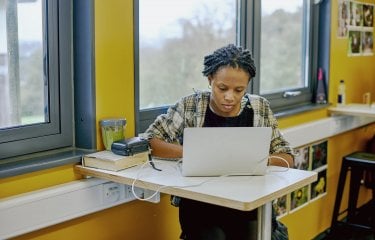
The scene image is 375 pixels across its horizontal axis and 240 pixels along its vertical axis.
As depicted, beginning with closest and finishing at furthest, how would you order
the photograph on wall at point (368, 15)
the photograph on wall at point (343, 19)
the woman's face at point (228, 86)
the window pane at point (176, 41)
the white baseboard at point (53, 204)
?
the white baseboard at point (53, 204) < the woman's face at point (228, 86) < the window pane at point (176, 41) < the photograph on wall at point (343, 19) < the photograph on wall at point (368, 15)

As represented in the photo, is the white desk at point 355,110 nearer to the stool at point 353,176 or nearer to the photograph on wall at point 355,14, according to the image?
the stool at point 353,176

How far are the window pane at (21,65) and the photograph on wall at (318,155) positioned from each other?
6.46 feet

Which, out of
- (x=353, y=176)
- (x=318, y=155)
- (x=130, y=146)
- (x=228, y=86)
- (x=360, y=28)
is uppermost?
(x=360, y=28)

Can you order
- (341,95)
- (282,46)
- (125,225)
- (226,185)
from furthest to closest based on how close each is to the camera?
(341,95) < (282,46) < (125,225) < (226,185)

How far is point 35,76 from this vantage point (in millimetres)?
2119

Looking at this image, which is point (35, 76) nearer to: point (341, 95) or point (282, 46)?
point (282, 46)

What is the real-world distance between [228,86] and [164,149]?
358mm

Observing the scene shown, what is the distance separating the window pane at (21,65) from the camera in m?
2.02

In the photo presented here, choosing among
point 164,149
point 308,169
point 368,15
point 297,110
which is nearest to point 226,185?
point 164,149

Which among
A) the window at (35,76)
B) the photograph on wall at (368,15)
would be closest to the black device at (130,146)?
the window at (35,76)

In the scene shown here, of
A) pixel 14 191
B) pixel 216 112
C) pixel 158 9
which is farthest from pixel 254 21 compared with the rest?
pixel 14 191

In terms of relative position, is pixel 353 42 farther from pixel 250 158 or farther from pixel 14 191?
pixel 14 191

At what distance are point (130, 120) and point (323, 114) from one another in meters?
1.74

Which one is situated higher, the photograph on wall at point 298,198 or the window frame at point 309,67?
the window frame at point 309,67
